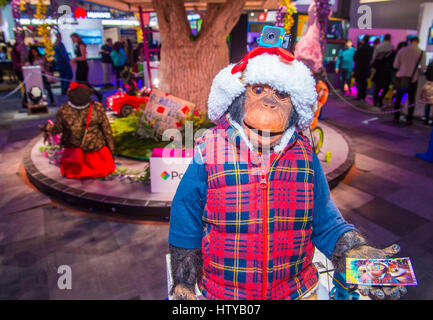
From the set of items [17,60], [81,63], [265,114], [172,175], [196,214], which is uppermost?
[17,60]

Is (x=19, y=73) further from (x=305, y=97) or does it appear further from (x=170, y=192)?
(x=305, y=97)

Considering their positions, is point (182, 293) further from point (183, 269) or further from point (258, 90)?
point (258, 90)

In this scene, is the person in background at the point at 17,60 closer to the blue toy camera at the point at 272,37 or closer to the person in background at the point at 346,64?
the person in background at the point at 346,64

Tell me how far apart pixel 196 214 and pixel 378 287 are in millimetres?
750

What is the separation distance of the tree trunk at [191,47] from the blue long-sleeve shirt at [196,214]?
172 inches

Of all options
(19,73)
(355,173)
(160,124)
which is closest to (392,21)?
(355,173)

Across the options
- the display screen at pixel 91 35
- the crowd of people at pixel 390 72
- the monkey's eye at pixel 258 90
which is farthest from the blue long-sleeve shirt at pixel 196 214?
the display screen at pixel 91 35

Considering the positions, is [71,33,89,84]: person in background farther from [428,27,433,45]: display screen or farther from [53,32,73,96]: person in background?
[428,27,433,45]: display screen

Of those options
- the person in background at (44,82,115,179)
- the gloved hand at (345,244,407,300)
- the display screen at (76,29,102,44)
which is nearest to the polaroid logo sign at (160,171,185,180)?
the person in background at (44,82,115,179)

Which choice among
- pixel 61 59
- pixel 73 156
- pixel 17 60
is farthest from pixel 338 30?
pixel 73 156

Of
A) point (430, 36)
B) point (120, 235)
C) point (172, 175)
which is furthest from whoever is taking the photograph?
point (430, 36)

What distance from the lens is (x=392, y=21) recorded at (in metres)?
12.0

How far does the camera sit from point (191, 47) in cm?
530

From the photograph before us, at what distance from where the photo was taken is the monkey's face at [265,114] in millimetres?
1244
